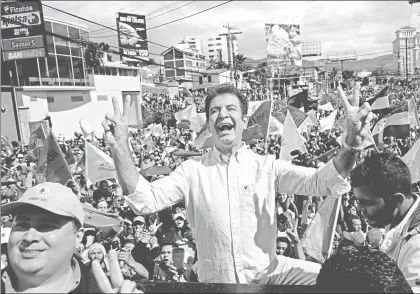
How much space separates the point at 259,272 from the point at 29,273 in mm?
1061

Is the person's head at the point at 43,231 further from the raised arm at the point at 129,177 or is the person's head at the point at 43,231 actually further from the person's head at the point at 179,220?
the person's head at the point at 179,220

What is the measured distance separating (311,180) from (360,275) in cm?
94

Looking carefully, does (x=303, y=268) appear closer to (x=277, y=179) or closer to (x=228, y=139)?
(x=277, y=179)

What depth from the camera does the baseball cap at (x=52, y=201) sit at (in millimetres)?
1632

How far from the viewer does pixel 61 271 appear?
1601 mm

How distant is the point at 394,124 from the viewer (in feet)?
30.2

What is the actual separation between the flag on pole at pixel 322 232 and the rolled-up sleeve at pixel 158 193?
2.22 metres

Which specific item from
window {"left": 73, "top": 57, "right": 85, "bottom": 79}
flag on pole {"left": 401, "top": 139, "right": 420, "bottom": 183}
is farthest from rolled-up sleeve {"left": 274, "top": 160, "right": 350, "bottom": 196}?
window {"left": 73, "top": 57, "right": 85, "bottom": 79}

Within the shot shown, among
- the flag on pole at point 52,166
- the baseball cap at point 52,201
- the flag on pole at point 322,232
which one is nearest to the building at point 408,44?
the flag on pole at point 322,232

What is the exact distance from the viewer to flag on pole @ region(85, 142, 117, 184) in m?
A: 8.07

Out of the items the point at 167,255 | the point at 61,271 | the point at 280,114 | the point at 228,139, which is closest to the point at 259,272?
the point at 228,139

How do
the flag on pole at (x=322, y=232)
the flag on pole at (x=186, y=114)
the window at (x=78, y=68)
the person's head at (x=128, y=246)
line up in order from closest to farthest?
the flag on pole at (x=322, y=232)
the person's head at (x=128, y=246)
the flag on pole at (x=186, y=114)
the window at (x=78, y=68)

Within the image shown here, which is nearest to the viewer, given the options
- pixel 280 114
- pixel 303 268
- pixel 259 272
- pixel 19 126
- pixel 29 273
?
pixel 29 273

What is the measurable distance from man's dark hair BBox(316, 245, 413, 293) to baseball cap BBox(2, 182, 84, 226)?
0.97 metres
